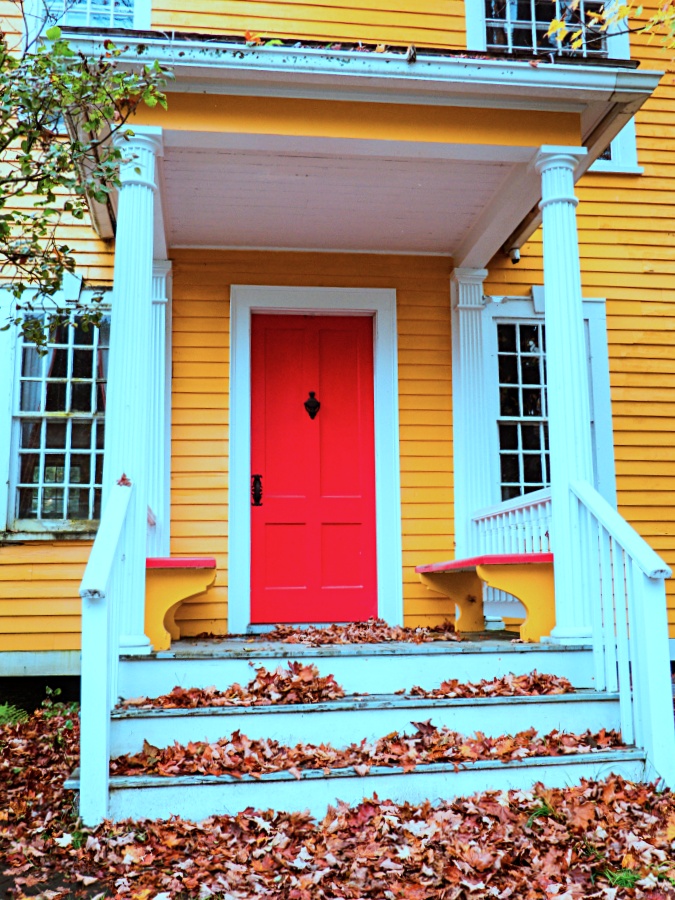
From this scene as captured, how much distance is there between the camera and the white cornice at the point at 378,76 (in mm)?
4992

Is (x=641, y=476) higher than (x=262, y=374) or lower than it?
lower

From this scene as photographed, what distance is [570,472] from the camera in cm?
514

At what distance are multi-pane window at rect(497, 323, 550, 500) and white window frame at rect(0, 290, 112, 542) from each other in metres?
3.25

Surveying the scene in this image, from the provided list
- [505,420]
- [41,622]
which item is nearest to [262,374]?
[505,420]

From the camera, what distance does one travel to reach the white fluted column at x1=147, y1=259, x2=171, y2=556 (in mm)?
6516

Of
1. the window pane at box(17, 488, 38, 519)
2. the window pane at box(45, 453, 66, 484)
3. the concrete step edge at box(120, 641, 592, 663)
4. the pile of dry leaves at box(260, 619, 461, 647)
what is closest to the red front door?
the pile of dry leaves at box(260, 619, 461, 647)

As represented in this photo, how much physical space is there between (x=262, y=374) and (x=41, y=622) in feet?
8.05

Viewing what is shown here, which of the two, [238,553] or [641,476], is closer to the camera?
[238,553]

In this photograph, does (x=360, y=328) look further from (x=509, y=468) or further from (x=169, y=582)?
(x=169, y=582)

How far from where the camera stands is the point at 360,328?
23.7 ft

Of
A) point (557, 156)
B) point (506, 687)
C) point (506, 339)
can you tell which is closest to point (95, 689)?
point (506, 687)

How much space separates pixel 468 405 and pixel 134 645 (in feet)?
11.4

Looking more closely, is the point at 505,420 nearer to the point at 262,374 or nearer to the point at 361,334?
the point at 361,334

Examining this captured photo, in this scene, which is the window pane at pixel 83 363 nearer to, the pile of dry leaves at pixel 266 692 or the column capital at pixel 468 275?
the column capital at pixel 468 275
